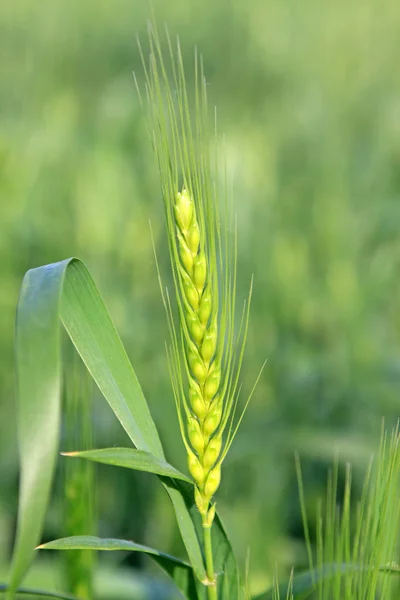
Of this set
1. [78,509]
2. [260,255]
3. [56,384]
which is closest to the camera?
[56,384]

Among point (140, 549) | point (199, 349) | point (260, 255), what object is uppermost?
point (260, 255)

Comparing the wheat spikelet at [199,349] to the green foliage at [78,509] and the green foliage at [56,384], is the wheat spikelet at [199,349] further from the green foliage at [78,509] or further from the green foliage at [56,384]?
the green foliage at [78,509]

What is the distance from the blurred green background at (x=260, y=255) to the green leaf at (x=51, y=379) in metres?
0.85

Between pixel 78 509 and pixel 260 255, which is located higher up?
pixel 260 255

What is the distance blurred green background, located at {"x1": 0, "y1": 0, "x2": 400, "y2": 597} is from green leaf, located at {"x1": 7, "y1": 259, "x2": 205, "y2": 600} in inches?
33.4

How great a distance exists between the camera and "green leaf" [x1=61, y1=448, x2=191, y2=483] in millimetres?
402

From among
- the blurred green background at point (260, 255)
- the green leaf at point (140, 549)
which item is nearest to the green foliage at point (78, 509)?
the green leaf at point (140, 549)

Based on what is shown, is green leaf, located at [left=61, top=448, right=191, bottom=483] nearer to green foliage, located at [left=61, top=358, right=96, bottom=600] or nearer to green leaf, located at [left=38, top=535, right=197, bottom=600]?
green leaf, located at [left=38, top=535, right=197, bottom=600]

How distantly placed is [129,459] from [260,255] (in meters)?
1.44

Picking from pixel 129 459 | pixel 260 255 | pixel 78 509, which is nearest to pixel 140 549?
pixel 129 459

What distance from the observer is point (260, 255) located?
1849mm

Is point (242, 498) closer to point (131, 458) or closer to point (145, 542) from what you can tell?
point (145, 542)

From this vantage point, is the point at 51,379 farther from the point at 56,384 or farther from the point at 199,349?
the point at 199,349

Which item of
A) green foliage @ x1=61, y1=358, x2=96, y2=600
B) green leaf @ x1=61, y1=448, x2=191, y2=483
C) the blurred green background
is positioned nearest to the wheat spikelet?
green leaf @ x1=61, y1=448, x2=191, y2=483
